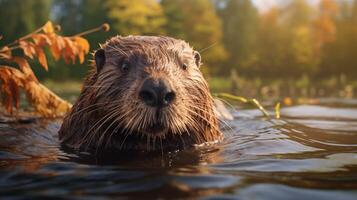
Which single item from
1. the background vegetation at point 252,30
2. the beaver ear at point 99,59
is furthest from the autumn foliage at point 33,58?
the background vegetation at point 252,30

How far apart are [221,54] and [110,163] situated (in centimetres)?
3482

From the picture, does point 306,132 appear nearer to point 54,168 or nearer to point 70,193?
point 54,168

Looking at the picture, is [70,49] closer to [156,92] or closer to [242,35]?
[156,92]

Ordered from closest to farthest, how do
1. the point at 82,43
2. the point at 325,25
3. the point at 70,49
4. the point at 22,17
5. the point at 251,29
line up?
1. the point at 70,49
2. the point at 82,43
3. the point at 22,17
4. the point at 251,29
5. the point at 325,25

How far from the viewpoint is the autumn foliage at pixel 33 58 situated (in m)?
5.50

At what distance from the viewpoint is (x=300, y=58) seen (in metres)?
41.0

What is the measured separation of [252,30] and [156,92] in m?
39.7

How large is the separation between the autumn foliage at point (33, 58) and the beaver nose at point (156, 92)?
2174mm

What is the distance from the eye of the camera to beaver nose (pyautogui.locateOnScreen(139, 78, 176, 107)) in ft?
11.7

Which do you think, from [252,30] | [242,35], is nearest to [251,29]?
[252,30]

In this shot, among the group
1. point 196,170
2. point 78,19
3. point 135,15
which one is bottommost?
point 196,170

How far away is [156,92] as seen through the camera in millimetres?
3559

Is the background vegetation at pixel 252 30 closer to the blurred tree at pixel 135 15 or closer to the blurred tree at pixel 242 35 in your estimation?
the blurred tree at pixel 242 35

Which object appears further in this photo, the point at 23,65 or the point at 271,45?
the point at 271,45
